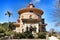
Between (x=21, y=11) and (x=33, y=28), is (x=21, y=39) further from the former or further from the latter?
(x=21, y=11)

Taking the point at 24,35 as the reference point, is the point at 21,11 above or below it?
above

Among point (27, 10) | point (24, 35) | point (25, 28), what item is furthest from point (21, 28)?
point (24, 35)

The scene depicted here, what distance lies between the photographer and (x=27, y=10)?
4462cm

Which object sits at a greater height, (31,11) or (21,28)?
(31,11)

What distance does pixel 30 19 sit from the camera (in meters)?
43.4

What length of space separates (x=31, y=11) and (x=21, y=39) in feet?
51.1

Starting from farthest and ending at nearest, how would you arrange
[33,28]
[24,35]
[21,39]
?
1. [33,28]
2. [24,35]
3. [21,39]

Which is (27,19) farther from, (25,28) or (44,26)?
(44,26)

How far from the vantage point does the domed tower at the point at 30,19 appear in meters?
43.0

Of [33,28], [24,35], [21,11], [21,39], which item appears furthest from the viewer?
[21,11]

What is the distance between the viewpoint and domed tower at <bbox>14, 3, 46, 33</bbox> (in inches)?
1694

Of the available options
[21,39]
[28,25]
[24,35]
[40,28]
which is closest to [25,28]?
[28,25]

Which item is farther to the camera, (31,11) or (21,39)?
(31,11)

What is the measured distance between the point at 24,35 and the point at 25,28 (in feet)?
33.6
